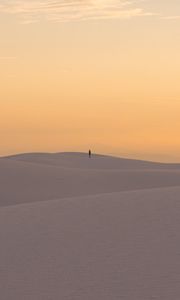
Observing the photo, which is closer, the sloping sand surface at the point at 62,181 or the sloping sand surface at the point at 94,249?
the sloping sand surface at the point at 94,249

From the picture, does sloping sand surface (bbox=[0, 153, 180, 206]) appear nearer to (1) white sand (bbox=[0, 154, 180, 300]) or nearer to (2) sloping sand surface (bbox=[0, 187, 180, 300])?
(1) white sand (bbox=[0, 154, 180, 300])

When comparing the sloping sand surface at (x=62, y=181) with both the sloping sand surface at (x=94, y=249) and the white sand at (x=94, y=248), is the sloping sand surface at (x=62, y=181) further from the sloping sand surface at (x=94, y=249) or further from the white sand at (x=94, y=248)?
the sloping sand surface at (x=94, y=249)

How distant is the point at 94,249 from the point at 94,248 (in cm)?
5

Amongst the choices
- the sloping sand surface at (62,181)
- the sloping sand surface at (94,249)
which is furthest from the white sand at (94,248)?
the sloping sand surface at (62,181)

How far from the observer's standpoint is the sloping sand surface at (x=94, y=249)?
21.5 ft

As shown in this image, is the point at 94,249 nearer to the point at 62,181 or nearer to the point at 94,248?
the point at 94,248

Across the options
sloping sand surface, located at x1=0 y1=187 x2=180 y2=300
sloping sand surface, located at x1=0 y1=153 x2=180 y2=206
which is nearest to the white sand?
sloping sand surface, located at x1=0 y1=187 x2=180 y2=300

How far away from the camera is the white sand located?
6.57 m

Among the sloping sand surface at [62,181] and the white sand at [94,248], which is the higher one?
the sloping sand surface at [62,181]

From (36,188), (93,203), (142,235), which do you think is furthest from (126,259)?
(36,188)

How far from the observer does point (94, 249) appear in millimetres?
7965

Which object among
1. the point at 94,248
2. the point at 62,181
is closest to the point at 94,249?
the point at 94,248

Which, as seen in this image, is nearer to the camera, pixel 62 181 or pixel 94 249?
pixel 94 249

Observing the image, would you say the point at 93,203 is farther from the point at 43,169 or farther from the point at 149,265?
the point at 43,169
